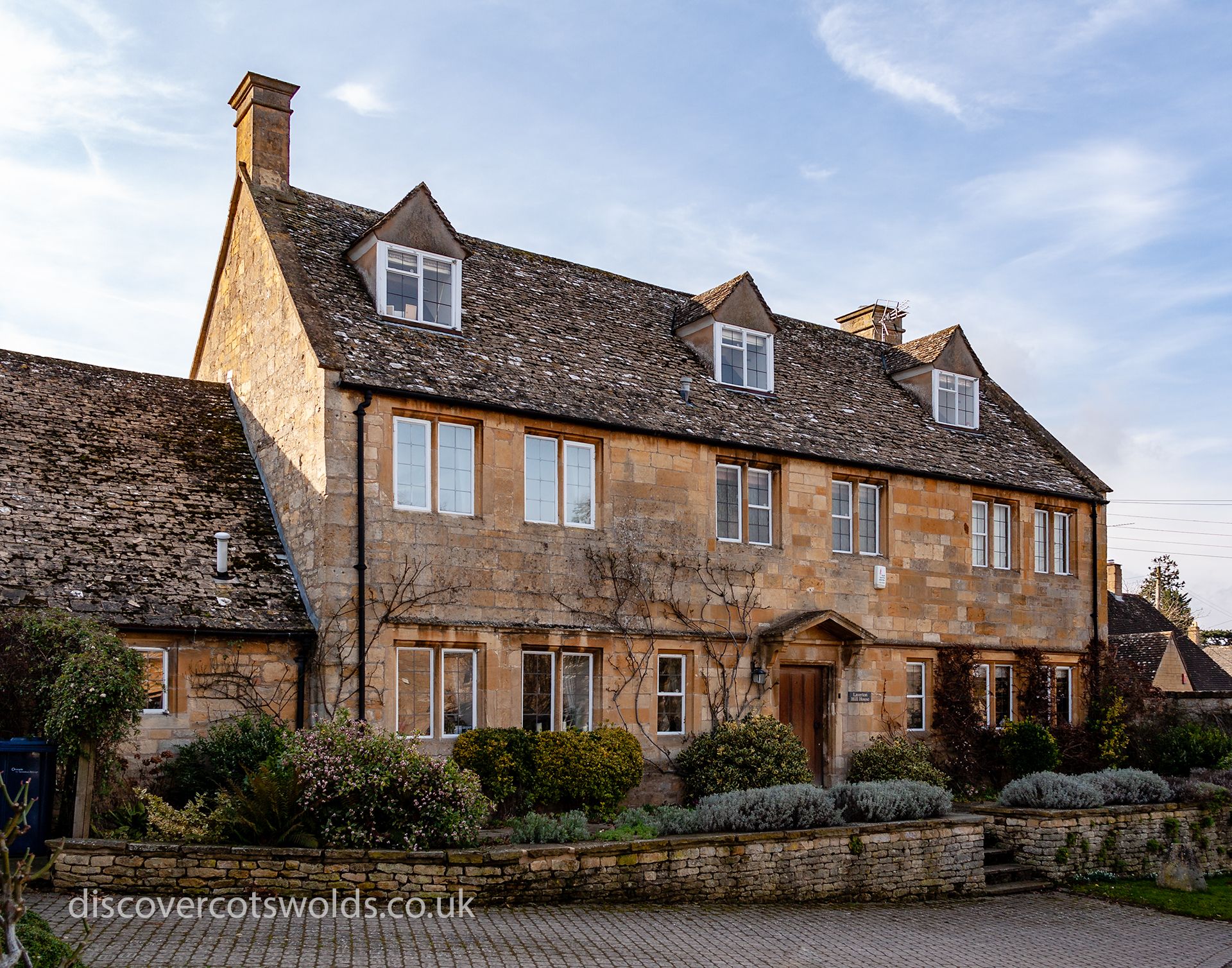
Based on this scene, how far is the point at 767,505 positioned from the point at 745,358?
315 cm

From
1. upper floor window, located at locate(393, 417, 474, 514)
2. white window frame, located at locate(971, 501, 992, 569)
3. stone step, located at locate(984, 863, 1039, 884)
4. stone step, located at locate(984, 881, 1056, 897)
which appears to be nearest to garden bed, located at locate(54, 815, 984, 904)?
stone step, located at locate(984, 881, 1056, 897)

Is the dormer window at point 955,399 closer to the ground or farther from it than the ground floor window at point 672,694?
farther from it

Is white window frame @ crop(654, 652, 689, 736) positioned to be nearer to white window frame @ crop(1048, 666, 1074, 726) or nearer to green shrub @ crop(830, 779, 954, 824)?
green shrub @ crop(830, 779, 954, 824)

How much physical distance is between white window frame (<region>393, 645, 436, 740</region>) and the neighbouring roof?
27.3 meters

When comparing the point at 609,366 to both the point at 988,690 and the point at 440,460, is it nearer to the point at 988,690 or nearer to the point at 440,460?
the point at 440,460

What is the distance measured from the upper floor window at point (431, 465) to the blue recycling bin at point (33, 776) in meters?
5.74

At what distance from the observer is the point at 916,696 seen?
73.8ft

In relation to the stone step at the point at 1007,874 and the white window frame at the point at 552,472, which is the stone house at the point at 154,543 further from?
the stone step at the point at 1007,874

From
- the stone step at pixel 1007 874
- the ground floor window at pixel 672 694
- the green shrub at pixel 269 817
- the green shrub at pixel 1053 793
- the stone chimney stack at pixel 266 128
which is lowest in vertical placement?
the stone step at pixel 1007 874

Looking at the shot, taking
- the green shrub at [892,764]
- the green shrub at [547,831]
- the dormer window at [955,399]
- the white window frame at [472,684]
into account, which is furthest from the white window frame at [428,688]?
the dormer window at [955,399]

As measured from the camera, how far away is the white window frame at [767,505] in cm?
2067

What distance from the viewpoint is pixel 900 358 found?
86.8 feet

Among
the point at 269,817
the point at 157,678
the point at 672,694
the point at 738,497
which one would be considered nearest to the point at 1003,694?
the point at 738,497

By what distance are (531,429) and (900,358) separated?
11.4 meters
